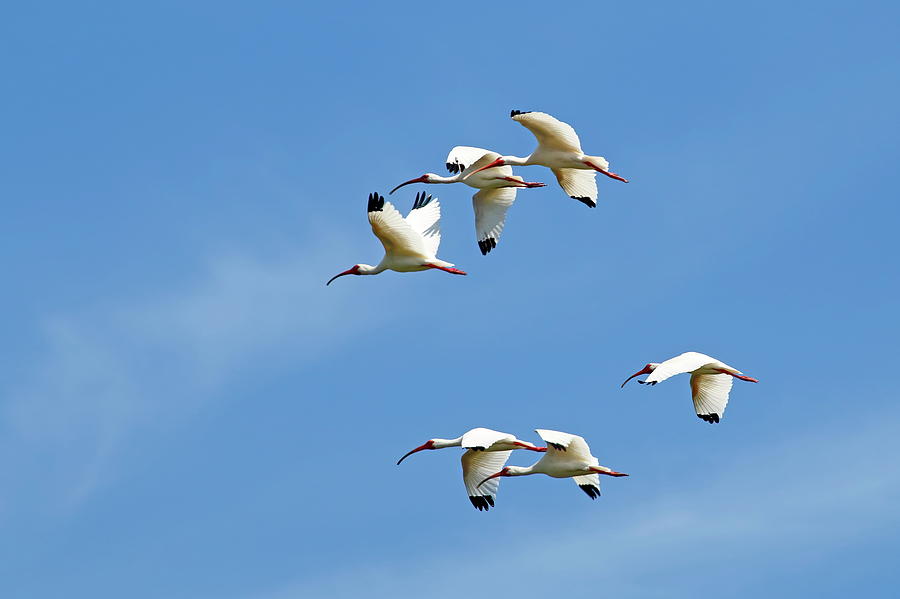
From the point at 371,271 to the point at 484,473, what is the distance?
401 cm

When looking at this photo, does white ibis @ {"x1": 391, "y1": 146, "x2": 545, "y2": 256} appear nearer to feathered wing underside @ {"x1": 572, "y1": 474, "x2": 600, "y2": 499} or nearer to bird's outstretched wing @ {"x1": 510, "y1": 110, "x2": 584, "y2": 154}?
bird's outstretched wing @ {"x1": 510, "y1": 110, "x2": 584, "y2": 154}

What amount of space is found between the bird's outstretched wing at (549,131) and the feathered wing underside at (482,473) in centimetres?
517

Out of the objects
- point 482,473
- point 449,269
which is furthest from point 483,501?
point 449,269

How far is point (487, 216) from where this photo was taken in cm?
3278

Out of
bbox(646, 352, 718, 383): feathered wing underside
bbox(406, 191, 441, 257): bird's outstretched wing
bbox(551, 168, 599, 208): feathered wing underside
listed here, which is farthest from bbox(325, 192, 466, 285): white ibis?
bbox(646, 352, 718, 383): feathered wing underside

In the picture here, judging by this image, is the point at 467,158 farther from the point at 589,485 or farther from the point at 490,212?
the point at 589,485

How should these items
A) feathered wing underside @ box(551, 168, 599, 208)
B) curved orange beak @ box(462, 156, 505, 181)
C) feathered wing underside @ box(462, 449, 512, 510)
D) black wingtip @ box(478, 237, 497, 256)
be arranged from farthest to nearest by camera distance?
black wingtip @ box(478, 237, 497, 256) → feathered wing underside @ box(551, 168, 599, 208) → curved orange beak @ box(462, 156, 505, 181) → feathered wing underside @ box(462, 449, 512, 510)

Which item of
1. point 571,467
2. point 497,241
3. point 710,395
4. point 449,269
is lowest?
point 571,467

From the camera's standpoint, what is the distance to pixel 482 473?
30.7m

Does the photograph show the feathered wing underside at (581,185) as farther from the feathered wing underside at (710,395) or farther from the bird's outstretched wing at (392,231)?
the feathered wing underside at (710,395)

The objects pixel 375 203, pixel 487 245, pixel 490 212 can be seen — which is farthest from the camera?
pixel 490 212

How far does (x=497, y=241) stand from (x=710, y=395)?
4.80m

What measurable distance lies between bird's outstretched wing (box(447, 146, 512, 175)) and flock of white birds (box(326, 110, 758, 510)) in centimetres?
2

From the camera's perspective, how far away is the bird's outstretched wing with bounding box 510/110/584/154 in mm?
29547
